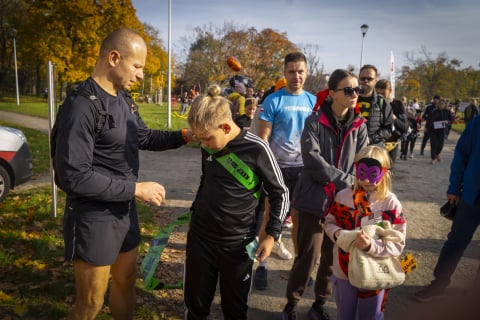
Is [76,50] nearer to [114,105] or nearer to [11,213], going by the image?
[11,213]

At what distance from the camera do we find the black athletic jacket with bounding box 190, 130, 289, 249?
8.15ft

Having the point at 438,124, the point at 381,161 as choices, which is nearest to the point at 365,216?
the point at 381,161

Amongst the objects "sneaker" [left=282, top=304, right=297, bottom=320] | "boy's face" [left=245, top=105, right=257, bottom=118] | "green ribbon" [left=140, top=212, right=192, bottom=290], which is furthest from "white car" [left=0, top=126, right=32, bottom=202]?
"sneaker" [left=282, top=304, right=297, bottom=320]

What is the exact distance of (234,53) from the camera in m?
39.4

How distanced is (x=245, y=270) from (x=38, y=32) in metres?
35.8

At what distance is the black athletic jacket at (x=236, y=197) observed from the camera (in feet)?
8.15

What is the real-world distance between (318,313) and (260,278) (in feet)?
2.70

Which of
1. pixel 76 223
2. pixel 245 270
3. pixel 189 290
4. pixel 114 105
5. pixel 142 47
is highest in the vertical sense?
pixel 142 47

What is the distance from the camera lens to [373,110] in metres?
4.78

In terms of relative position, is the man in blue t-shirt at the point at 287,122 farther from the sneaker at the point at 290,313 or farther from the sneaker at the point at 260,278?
the sneaker at the point at 290,313

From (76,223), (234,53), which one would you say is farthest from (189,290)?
(234,53)

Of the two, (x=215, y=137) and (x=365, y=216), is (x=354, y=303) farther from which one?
(x=215, y=137)

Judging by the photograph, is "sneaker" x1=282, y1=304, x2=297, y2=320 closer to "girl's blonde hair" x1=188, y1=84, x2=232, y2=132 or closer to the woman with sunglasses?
the woman with sunglasses

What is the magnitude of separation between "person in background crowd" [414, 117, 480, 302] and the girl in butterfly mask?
4.36 feet
